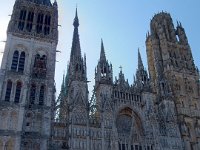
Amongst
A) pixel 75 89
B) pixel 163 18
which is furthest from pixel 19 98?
pixel 163 18

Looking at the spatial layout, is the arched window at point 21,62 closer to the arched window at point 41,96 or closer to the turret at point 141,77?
the arched window at point 41,96

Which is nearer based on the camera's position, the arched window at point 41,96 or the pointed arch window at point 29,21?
the arched window at point 41,96

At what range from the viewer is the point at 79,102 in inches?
1558

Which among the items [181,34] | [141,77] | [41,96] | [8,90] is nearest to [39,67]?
[41,96]

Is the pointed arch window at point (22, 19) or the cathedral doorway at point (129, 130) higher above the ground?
the pointed arch window at point (22, 19)

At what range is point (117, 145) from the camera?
3791 centimetres

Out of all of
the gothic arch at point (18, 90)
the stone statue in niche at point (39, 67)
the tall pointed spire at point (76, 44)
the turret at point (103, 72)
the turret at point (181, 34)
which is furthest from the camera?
the turret at point (181, 34)

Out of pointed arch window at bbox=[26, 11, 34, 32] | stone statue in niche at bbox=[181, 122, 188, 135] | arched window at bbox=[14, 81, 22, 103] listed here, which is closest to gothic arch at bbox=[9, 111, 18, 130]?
arched window at bbox=[14, 81, 22, 103]

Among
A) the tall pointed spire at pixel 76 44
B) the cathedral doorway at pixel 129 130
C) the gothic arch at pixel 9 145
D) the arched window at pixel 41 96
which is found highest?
Answer: the tall pointed spire at pixel 76 44

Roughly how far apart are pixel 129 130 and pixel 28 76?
49.3 ft

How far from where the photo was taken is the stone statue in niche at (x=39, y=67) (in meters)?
40.2

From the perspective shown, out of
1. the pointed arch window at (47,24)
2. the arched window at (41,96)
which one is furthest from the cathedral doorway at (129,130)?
the pointed arch window at (47,24)

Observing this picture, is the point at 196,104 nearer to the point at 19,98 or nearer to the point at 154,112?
the point at 154,112

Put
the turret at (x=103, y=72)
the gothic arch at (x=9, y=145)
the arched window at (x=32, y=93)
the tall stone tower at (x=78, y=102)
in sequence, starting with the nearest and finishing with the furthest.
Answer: the gothic arch at (x=9, y=145) < the tall stone tower at (x=78, y=102) < the arched window at (x=32, y=93) < the turret at (x=103, y=72)
